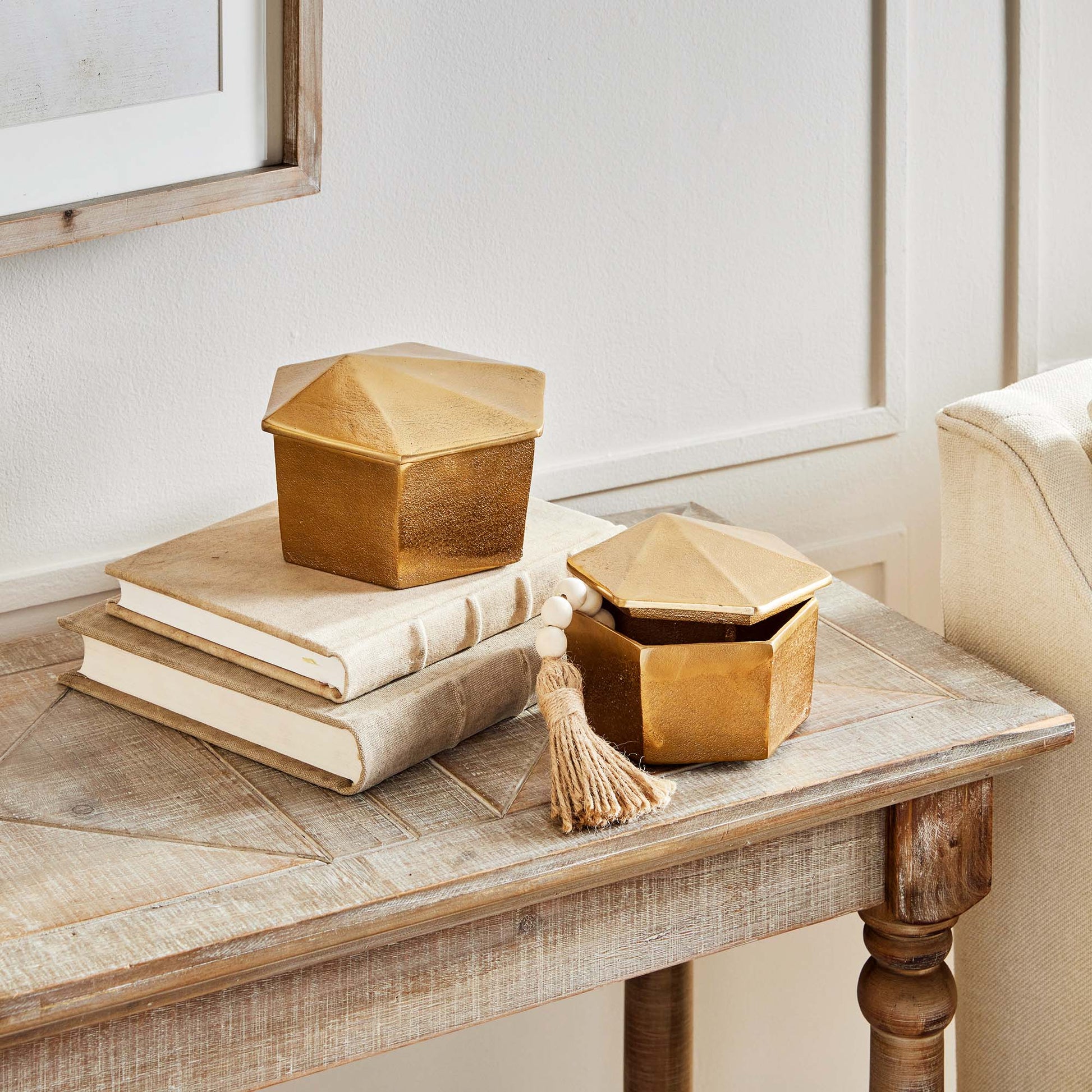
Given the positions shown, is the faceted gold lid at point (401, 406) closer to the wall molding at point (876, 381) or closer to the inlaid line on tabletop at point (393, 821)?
the inlaid line on tabletop at point (393, 821)

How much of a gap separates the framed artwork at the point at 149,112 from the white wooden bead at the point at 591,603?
386 millimetres

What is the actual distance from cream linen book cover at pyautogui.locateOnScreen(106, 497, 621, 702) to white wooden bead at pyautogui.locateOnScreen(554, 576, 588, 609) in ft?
0.27

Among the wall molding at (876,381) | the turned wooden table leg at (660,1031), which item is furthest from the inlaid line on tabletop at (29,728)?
the turned wooden table leg at (660,1031)

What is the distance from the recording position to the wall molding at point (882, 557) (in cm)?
130

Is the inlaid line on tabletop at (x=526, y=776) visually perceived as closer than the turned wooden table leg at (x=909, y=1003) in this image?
Yes

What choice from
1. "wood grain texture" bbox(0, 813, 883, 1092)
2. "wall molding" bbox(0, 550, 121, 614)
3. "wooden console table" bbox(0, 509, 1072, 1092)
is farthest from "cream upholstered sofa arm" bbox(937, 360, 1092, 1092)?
"wall molding" bbox(0, 550, 121, 614)

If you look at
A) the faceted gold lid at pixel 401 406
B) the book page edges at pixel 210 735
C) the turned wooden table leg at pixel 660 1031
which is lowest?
the turned wooden table leg at pixel 660 1031

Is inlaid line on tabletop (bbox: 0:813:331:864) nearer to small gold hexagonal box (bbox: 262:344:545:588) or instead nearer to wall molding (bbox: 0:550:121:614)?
small gold hexagonal box (bbox: 262:344:545:588)

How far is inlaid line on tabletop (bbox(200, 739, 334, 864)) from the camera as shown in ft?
2.28

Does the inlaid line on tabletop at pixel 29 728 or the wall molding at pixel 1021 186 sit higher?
the wall molding at pixel 1021 186

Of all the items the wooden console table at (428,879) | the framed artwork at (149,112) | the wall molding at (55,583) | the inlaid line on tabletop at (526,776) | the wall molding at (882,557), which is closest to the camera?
the wooden console table at (428,879)

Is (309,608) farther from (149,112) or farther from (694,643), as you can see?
(149,112)

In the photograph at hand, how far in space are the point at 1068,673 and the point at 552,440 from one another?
1.51 ft

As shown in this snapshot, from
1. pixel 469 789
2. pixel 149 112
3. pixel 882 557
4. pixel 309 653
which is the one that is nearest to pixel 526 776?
pixel 469 789
